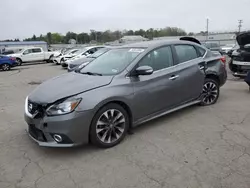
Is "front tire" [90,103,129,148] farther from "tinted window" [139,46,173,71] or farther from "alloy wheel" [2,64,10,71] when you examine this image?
"alloy wheel" [2,64,10,71]

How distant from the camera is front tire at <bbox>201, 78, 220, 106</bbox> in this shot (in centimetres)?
537

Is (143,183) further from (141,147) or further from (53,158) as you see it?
(53,158)

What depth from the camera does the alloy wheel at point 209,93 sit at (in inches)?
212

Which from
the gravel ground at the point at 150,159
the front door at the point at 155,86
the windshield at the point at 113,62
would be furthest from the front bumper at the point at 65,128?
the windshield at the point at 113,62

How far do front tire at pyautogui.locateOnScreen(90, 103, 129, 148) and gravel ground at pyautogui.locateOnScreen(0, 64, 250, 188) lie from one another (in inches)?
5.0

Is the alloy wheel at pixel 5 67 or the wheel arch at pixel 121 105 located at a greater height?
the wheel arch at pixel 121 105

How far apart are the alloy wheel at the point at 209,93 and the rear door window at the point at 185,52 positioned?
2.43 feet

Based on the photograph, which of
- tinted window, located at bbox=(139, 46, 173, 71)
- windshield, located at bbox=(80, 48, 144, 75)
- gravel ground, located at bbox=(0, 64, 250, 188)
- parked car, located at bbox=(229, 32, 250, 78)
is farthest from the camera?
parked car, located at bbox=(229, 32, 250, 78)

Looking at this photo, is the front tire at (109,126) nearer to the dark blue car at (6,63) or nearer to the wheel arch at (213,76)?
the wheel arch at (213,76)

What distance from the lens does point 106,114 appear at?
3.58 metres

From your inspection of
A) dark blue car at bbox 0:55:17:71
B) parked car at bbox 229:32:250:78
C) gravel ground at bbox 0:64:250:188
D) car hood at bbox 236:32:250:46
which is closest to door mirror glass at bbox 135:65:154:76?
gravel ground at bbox 0:64:250:188

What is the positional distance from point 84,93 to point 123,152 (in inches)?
40.1

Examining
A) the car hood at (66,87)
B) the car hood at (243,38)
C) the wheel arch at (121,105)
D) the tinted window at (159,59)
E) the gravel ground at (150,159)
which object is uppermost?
the car hood at (243,38)

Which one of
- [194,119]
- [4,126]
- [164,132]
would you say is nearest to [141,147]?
[164,132]
